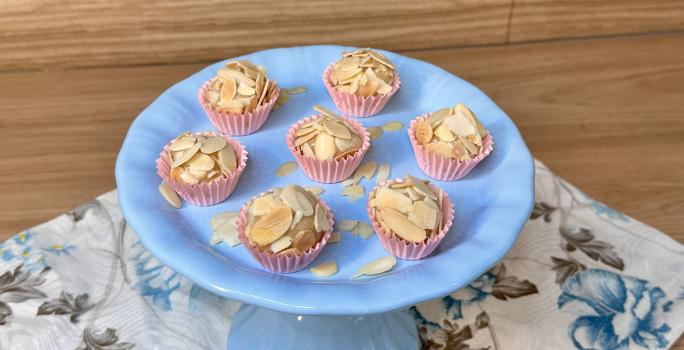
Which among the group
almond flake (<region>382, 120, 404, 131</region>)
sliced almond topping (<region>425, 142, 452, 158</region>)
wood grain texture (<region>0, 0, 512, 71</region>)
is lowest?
wood grain texture (<region>0, 0, 512, 71</region>)

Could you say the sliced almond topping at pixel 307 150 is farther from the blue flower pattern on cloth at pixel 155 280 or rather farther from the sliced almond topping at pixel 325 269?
the blue flower pattern on cloth at pixel 155 280

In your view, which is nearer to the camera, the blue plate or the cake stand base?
the blue plate

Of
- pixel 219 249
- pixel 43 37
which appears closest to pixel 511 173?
pixel 219 249

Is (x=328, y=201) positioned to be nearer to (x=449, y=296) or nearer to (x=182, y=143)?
(x=182, y=143)

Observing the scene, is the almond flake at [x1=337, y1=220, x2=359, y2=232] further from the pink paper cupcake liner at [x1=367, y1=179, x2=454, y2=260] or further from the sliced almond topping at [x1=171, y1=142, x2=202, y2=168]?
the sliced almond topping at [x1=171, y1=142, x2=202, y2=168]

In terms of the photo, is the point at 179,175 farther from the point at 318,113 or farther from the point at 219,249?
the point at 318,113

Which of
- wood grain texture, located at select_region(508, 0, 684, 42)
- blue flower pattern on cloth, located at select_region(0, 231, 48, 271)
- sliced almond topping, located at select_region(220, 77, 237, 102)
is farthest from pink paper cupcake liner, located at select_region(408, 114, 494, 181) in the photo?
wood grain texture, located at select_region(508, 0, 684, 42)

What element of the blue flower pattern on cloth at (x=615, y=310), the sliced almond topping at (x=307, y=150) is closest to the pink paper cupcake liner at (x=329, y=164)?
the sliced almond topping at (x=307, y=150)
